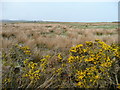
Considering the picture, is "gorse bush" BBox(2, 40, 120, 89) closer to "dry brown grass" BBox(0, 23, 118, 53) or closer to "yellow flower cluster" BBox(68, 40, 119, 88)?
"yellow flower cluster" BBox(68, 40, 119, 88)

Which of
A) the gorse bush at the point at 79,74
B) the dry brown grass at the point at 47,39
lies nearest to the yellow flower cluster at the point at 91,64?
the gorse bush at the point at 79,74

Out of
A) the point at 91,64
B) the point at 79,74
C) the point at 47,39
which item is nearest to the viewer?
the point at 79,74

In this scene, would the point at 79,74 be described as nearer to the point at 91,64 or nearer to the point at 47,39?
the point at 91,64

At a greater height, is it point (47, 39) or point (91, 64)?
point (47, 39)

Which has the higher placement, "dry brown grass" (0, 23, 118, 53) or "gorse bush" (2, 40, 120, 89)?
"dry brown grass" (0, 23, 118, 53)

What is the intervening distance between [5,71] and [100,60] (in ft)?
6.06

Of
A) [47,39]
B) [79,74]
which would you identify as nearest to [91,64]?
[79,74]

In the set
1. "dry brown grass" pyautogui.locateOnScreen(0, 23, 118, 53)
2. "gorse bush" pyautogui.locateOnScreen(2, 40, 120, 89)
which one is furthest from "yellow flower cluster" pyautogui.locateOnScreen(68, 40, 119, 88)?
"dry brown grass" pyautogui.locateOnScreen(0, 23, 118, 53)

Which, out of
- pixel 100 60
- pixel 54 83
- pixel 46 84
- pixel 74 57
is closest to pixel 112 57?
pixel 100 60

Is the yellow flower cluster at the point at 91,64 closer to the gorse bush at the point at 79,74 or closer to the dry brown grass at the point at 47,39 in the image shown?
the gorse bush at the point at 79,74

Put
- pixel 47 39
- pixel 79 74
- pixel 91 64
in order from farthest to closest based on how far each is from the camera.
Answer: pixel 47 39
pixel 91 64
pixel 79 74

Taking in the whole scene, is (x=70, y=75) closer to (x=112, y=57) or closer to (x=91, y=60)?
(x=91, y=60)

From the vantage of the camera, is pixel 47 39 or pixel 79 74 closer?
pixel 79 74

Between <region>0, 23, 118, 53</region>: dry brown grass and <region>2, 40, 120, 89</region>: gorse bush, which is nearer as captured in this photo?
<region>2, 40, 120, 89</region>: gorse bush
